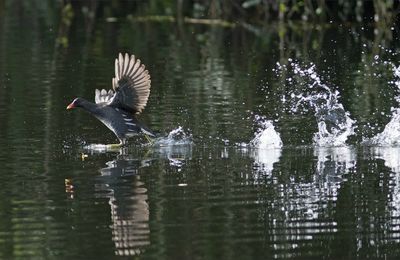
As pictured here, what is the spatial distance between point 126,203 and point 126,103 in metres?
3.34

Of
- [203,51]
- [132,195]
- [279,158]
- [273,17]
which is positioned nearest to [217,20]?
[273,17]

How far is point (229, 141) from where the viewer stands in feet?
40.0

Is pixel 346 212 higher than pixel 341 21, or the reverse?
pixel 341 21

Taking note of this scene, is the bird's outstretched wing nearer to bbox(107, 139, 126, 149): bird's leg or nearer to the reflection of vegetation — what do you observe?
bbox(107, 139, 126, 149): bird's leg

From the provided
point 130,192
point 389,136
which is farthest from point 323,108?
point 130,192

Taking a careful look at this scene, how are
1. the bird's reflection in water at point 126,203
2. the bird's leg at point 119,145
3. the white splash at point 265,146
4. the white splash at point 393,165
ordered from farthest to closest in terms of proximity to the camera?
the bird's leg at point 119,145, the white splash at point 265,146, the white splash at point 393,165, the bird's reflection in water at point 126,203

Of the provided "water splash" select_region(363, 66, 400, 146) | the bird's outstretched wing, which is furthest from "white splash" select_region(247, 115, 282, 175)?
the bird's outstretched wing

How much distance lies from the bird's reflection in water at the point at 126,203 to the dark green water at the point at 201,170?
0.06ft

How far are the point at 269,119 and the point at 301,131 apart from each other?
78 centimetres

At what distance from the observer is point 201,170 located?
10.8 meters

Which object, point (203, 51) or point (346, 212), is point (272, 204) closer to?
point (346, 212)

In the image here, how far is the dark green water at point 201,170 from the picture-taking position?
26.5 ft

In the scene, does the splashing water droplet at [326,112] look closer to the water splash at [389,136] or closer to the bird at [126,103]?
the water splash at [389,136]

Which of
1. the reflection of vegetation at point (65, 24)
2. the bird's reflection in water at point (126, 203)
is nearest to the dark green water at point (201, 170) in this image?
the bird's reflection in water at point (126, 203)
